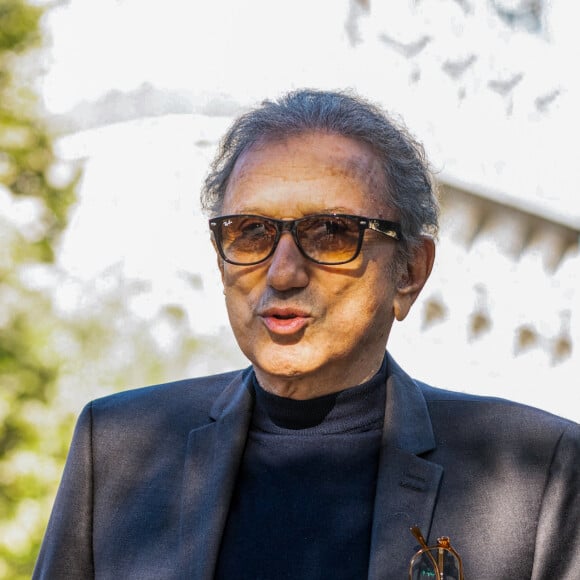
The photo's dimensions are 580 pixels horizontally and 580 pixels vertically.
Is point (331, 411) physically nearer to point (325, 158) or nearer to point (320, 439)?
point (320, 439)

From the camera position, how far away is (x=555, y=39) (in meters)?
5.43

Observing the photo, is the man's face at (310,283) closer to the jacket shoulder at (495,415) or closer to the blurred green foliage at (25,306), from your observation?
the jacket shoulder at (495,415)

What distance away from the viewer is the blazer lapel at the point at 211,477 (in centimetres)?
233

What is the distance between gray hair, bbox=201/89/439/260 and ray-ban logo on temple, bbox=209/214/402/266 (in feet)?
0.41

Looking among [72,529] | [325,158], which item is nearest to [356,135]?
[325,158]

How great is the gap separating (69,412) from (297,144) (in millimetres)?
3499

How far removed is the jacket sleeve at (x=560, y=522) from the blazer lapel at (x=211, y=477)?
0.65 meters

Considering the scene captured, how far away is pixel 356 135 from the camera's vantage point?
99.5 inches

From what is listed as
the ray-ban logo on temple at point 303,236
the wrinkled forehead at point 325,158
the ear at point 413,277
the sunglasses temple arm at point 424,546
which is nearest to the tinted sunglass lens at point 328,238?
the ray-ban logo on temple at point 303,236

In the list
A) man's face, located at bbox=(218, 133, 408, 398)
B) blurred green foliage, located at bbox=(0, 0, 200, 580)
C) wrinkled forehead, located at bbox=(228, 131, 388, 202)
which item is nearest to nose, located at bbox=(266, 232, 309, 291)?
man's face, located at bbox=(218, 133, 408, 398)

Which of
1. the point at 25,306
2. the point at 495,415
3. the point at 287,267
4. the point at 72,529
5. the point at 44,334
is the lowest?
the point at 44,334

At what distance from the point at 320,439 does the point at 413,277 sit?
44 centimetres

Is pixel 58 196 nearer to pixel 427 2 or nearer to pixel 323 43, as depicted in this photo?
pixel 323 43

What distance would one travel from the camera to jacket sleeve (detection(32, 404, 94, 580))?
2.47m
